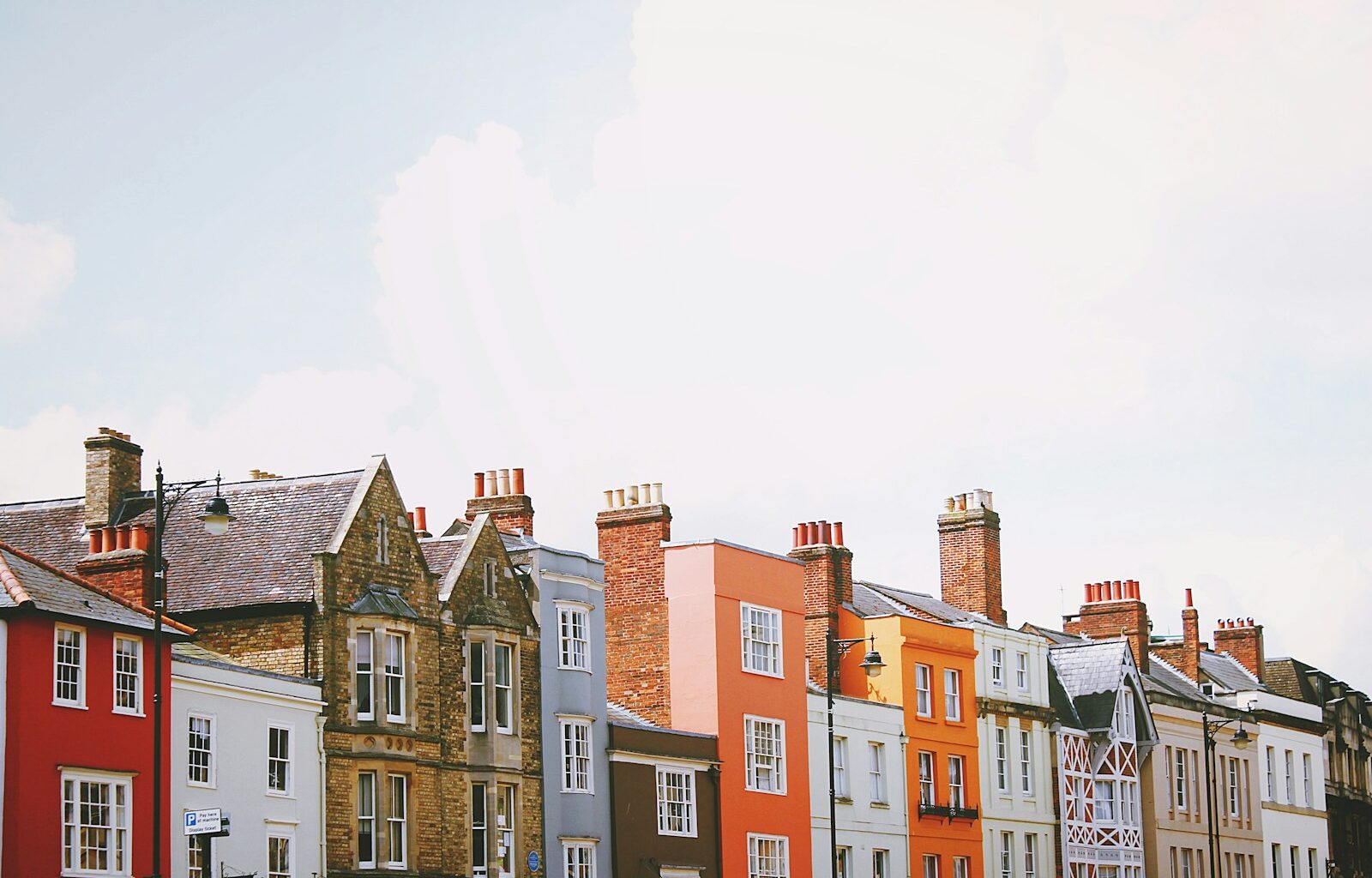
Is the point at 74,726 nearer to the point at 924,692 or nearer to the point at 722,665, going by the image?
the point at 722,665

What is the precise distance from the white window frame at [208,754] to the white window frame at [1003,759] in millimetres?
33710

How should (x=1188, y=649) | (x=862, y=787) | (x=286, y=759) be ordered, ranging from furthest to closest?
(x=1188, y=649)
(x=862, y=787)
(x=286, y=759)

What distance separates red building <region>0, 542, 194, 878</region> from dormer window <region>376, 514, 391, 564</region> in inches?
301

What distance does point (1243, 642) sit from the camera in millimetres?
97062

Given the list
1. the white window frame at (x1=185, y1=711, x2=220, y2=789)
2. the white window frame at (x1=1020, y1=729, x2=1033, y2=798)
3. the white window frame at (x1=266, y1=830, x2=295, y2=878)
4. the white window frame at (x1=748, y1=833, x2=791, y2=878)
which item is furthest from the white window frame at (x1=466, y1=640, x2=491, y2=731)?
the white window frame at (x1=1020, y1=729, x2=1033, y2=798)

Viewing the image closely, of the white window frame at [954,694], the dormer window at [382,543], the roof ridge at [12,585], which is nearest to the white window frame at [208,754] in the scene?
the roof ridge at [12,585]

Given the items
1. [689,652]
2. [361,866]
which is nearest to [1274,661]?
[689,652]

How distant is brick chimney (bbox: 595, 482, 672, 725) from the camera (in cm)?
6081

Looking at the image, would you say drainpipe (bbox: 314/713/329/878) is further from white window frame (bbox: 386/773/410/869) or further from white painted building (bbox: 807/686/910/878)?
white painted building (bbox: 807/686/910/878)

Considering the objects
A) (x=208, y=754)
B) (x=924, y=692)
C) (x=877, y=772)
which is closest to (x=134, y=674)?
(x=208, y=754)

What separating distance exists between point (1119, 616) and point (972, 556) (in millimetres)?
11291

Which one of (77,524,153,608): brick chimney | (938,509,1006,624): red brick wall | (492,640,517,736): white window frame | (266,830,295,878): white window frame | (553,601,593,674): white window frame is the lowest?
(266,830,295,878): white window frame

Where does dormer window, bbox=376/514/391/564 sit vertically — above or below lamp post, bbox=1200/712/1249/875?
above

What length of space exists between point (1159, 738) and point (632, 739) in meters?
29.2
